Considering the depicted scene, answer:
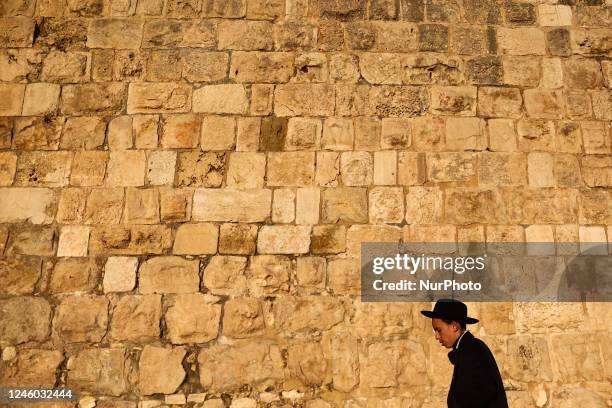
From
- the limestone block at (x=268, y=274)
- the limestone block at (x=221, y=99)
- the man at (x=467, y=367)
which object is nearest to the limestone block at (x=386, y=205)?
the limestone block at (x=268, y=274)

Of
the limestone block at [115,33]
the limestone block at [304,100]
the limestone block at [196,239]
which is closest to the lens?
the limestone block at [196,239]

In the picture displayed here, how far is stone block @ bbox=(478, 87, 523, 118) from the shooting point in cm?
359

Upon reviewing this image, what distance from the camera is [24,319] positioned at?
316 centimetres

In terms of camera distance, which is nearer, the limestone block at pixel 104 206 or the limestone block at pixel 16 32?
the limestone block at pixel 104 206

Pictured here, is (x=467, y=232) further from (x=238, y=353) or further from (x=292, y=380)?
(x=238, y=353)

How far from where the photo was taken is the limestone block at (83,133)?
3.49 m

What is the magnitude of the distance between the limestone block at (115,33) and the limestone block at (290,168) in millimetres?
1555

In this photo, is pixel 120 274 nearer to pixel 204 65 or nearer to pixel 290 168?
pixel 290 168

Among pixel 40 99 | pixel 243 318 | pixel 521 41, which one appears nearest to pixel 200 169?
pixel 243 318

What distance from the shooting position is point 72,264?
10.7 feet

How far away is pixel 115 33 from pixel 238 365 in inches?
113

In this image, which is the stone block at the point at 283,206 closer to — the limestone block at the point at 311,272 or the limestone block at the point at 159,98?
the limestone block at the point at 311,272

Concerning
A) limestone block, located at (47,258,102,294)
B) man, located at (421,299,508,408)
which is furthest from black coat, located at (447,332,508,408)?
limestone block, located at (47,258,102,294)

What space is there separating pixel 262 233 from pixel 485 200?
172 centimetres
